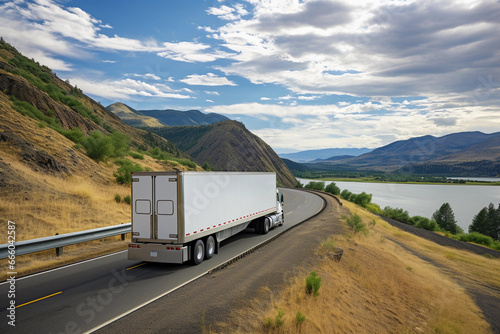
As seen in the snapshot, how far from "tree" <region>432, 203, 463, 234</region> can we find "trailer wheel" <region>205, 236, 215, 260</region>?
5236 centimetres

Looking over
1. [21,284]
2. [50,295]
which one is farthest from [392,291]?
[21,284]

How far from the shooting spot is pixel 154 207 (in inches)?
425

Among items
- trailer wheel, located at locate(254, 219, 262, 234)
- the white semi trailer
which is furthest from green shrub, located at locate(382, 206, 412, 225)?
the white semi trailer

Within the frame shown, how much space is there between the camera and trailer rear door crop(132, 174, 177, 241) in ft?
34.9

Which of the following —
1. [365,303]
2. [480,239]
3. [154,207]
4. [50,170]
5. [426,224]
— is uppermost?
[50,170]

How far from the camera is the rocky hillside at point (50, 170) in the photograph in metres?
16.0

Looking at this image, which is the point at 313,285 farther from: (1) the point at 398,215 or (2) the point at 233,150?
(2) the point at 233,150

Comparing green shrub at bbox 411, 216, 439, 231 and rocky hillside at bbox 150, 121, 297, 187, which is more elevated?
rocky hillside at bbox 150, 121, 297, 187

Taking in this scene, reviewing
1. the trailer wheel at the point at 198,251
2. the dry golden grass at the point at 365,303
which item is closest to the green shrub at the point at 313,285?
the dry golden grass at the point at 365,303

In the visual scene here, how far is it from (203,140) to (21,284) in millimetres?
147685

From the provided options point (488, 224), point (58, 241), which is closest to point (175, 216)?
point (58, 241)

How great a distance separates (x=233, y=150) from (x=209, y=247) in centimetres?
12437

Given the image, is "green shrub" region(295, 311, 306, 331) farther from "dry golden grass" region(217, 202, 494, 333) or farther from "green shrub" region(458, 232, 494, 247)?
"green shrub" region(458, 232, 494, 247)

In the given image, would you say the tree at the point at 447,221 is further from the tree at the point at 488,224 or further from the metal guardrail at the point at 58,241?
the metal guardrail at the point at 58,241
